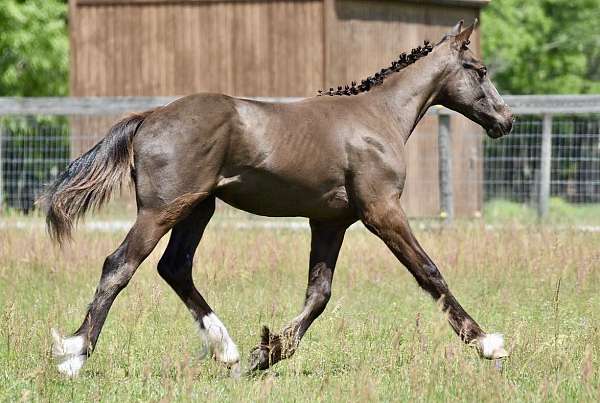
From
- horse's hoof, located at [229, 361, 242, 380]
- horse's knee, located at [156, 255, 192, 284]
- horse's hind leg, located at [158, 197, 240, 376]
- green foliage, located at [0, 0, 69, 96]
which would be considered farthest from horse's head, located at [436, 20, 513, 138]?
green foliage, located at [0, 0, 69, 96]

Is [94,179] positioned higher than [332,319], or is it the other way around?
[94,179]

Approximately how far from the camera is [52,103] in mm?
13977

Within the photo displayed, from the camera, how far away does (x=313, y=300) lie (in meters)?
6.91

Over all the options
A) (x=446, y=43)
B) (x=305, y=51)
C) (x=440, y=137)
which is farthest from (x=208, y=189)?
(x=305, y=51)

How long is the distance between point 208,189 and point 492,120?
88.0 inches

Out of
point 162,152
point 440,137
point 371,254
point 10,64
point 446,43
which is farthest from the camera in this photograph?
point 10,64

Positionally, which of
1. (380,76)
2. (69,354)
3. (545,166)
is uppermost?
(380,76)

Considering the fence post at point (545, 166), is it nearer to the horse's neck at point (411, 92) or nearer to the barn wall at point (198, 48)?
the barn wall at point (198, 48)

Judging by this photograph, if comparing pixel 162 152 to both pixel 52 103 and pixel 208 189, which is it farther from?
pixel 52 103

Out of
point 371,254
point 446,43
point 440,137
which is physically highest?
point 446,43

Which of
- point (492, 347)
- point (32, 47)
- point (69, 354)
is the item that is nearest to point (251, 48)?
point (32, 47)

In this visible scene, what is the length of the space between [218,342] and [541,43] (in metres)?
27.8

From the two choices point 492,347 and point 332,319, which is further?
point 332,319

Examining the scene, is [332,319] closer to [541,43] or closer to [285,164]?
[285,164]
